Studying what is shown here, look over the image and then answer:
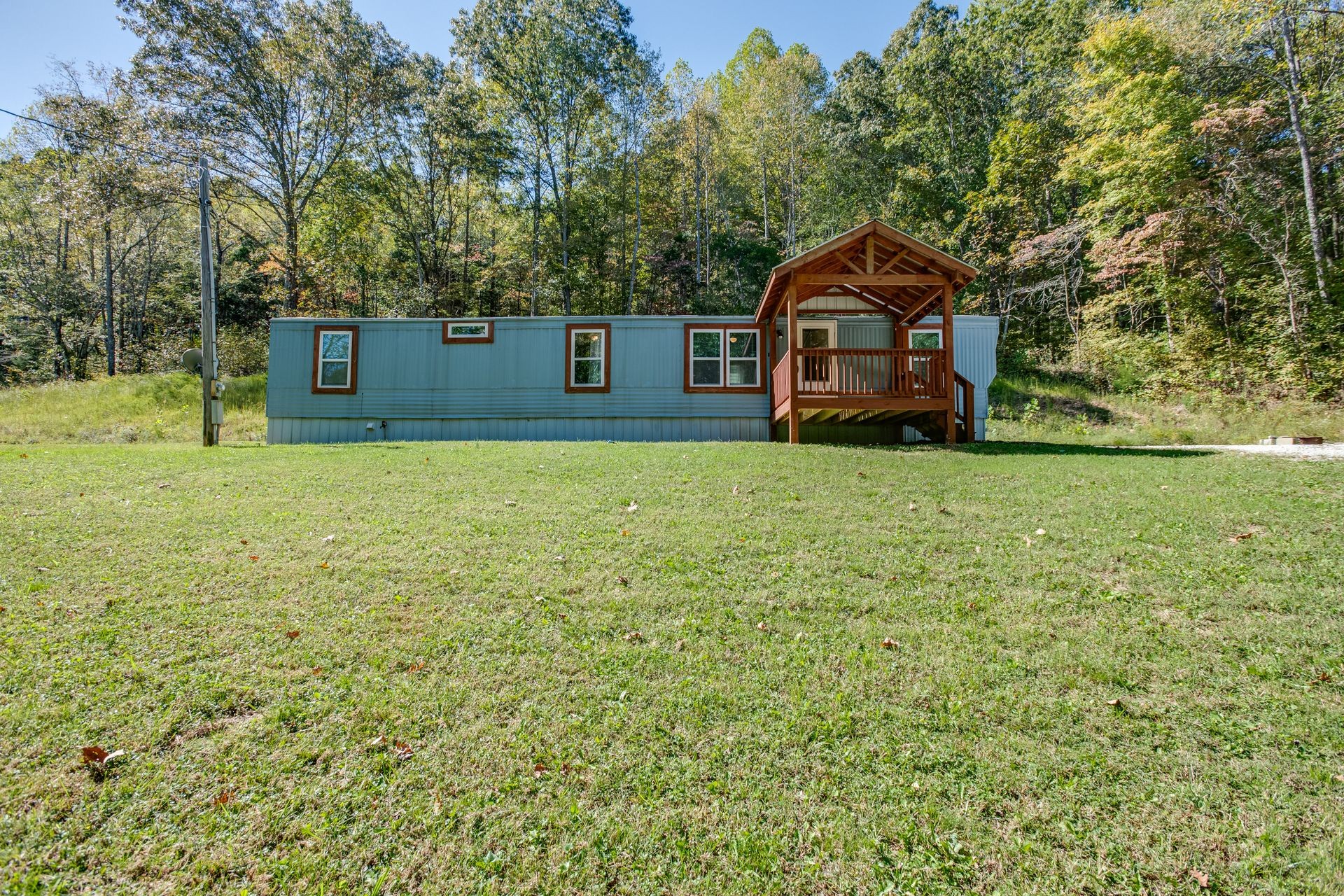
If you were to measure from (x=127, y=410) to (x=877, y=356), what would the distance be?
1965cm

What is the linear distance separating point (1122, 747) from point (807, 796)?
1343 mm

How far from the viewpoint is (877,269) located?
10.6 m

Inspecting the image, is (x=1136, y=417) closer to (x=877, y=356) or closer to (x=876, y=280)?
(x=877, y=356)

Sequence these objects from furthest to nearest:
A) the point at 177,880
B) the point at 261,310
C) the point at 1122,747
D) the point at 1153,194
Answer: the point at 261,310 → the point at 1153,194 → the point at 1122,747 → the point at 177,880

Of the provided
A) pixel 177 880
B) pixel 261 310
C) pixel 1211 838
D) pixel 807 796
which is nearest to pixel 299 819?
pixel 177 880

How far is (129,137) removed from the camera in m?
17.5

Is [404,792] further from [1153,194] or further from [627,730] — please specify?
[1153,194]

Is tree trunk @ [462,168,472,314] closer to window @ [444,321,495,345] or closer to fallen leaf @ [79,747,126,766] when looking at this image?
window @ [444,321,495,345]

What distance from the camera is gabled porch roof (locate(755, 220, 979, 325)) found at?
9.96 m

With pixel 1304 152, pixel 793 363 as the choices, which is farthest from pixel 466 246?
pixel 1304 152

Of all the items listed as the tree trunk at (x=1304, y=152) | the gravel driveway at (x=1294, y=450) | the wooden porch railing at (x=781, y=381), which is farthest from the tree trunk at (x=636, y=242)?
the tree trunk at (x=1304, y=152)

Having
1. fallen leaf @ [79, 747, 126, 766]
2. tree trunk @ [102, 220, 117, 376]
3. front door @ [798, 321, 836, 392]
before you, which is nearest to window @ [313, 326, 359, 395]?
front door @ [798, 321, 836, 392]

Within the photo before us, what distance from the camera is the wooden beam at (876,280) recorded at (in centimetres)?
1000

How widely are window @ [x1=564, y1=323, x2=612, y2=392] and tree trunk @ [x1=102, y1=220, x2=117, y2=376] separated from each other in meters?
20.2
